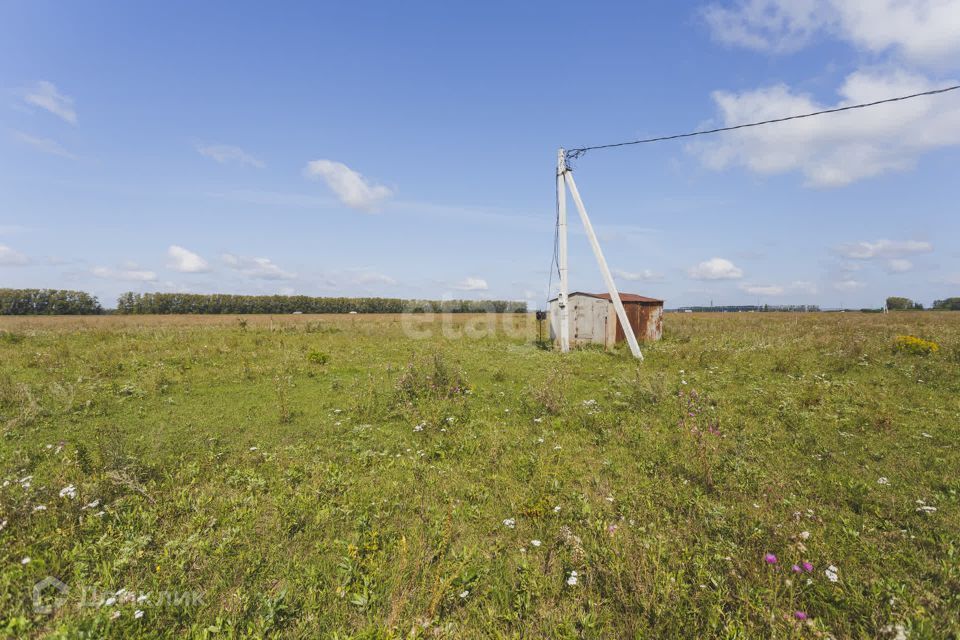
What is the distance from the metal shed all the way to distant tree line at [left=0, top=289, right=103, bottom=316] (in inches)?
3299

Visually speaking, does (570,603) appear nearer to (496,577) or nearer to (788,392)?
(496,577)

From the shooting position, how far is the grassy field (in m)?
3.32

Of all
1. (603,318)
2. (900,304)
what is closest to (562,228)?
(603,318)

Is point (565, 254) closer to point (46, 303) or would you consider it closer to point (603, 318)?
point (603, 318)

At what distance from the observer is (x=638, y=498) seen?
5.10 meters

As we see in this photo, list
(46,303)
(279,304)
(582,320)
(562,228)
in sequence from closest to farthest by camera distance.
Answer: (562,228) < (582,320) < (46,303) < (279,304)

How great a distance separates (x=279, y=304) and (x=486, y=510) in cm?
9150

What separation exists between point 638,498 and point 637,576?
1.67m

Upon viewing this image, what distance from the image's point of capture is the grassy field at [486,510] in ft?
10.9

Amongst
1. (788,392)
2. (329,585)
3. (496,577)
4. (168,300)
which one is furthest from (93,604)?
(168,300)

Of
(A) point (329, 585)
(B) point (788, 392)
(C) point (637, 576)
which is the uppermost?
(B) point (788, 392)

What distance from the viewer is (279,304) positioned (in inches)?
3346

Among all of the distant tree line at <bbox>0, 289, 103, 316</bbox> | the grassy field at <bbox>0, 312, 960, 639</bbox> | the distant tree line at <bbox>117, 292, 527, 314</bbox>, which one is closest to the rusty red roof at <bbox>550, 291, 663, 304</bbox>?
the grassy field at <bbox>0, 312, 960, 639</bbox>

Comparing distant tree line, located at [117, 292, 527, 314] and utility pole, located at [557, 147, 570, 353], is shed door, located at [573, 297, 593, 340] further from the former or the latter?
distant tree line, located at [117, 292, 527, 314]
